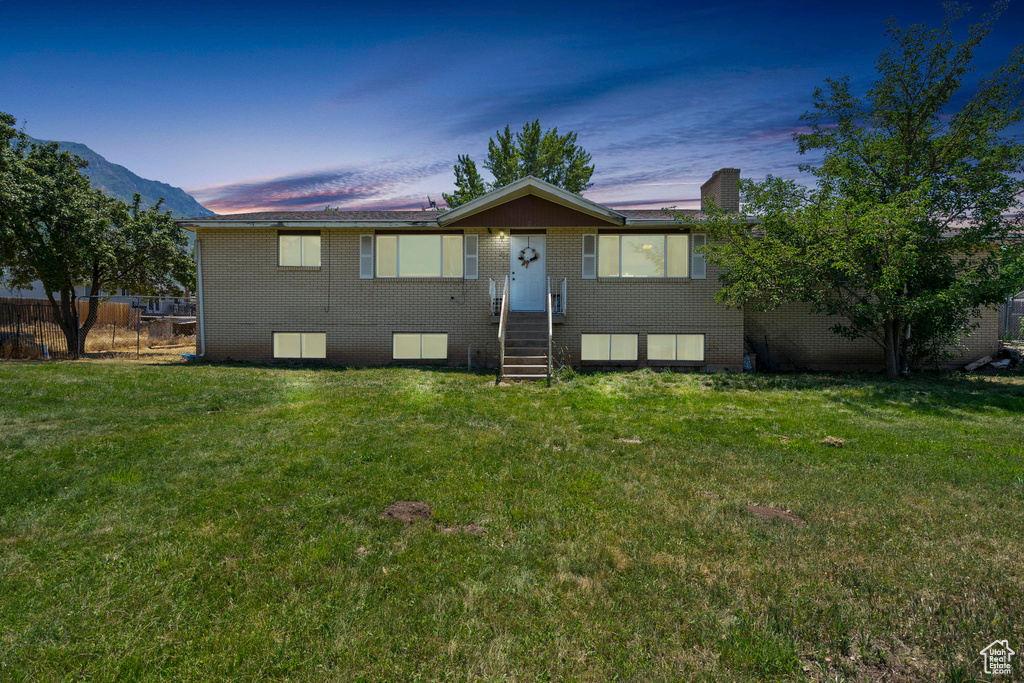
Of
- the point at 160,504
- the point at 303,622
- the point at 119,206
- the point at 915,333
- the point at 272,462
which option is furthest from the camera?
the point at 119,206

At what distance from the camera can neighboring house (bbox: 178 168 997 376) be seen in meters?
15.9

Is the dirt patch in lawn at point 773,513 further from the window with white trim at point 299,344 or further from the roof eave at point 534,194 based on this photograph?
the window with white trim at point 299,344

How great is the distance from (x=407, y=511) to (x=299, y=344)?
13.5 metres

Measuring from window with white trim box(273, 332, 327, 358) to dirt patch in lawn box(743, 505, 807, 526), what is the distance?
14.6 metres

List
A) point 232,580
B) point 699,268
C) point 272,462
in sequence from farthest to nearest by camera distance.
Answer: point 699,268, point 272,462, point 232,580

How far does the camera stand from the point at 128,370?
12.2 meters

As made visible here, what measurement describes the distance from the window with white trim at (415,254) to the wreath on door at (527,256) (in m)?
2.13

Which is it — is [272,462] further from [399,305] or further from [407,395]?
[399,305]

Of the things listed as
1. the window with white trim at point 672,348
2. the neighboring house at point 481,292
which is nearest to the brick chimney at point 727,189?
the neighboring house at point 481,292

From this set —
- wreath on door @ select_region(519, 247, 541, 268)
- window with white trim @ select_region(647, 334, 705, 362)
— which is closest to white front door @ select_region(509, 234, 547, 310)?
wreath on door @ select_region(519, 247, 541, 268)

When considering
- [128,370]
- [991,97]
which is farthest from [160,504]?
[991,97]

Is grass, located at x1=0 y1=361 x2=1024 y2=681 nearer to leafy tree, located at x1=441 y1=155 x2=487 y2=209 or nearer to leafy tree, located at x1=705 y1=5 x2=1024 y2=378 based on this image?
leafy tree, located at x1=705 y1=5 x2=1024 y2=378

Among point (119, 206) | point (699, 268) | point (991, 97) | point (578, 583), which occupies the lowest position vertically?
point (578, 583)

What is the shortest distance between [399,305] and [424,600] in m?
13.8
